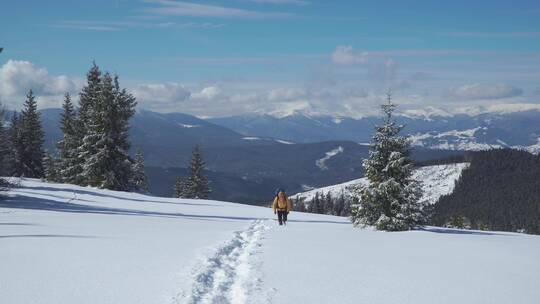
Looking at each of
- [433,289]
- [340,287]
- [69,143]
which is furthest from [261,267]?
[69,143]

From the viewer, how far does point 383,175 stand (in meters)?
25.1

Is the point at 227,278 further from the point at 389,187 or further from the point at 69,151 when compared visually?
the point at 69,151

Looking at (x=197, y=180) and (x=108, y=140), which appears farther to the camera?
(x=197, y=180)

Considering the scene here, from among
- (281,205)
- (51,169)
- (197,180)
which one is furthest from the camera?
(197,180)

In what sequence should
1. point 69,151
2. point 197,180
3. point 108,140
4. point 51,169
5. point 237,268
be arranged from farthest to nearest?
point 197,180, point 51,169, point 69,151, point 108,140, point 237,268

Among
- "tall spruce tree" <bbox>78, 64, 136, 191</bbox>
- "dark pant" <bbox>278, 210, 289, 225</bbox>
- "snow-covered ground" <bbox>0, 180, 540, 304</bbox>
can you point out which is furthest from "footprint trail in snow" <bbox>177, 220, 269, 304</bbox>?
"tall spruce tree" <bbox>78, 64, 136, 191</bbox>

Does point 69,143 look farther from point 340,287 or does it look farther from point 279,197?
point 340,287

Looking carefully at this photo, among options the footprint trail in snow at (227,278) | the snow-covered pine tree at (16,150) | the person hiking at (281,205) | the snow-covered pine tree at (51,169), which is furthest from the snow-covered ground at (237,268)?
the snow-covered pine tree at (16,150)

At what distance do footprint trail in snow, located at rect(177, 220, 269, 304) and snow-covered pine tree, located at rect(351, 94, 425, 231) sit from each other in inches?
500

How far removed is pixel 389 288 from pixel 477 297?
1593 mm

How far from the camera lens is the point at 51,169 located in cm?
5231

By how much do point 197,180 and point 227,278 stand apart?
55.9m

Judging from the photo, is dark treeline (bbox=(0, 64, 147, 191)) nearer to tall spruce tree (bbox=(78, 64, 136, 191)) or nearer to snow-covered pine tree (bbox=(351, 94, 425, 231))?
tall spruce tree (bbox=(78, 64, 136, 191))

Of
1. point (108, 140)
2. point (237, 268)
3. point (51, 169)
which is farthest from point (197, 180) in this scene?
point (237, 268)
